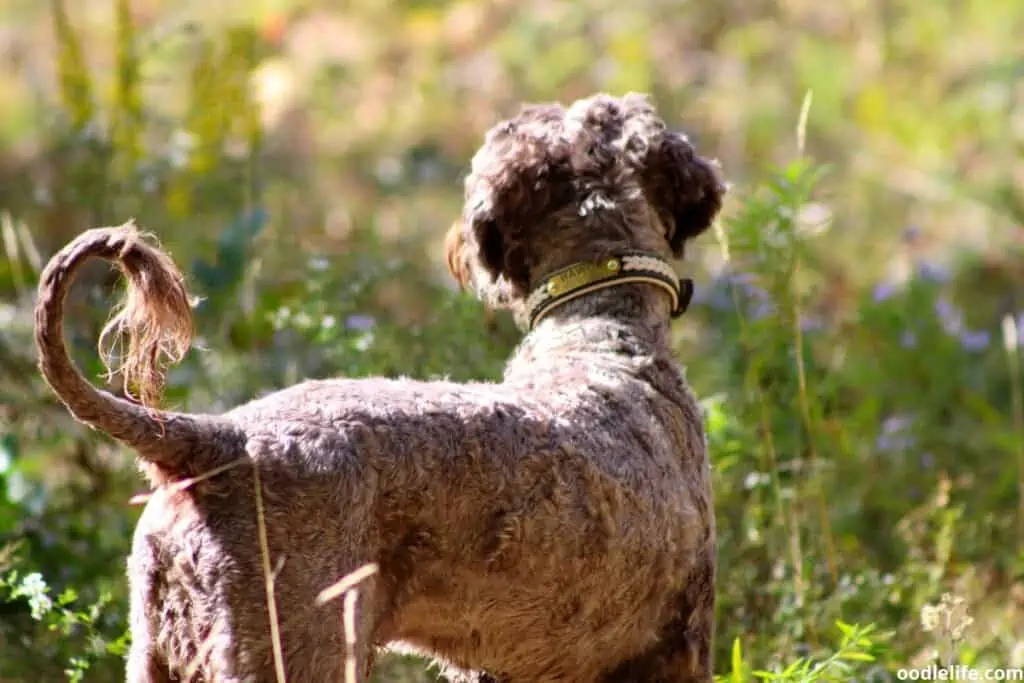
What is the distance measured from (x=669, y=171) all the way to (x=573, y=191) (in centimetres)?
28

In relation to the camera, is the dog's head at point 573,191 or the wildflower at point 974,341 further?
the wildflower at point 974,341

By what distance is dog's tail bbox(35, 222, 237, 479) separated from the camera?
2609mm

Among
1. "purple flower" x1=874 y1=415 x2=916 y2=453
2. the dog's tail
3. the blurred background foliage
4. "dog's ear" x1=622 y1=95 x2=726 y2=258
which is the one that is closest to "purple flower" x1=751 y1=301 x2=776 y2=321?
the blurred background foliage

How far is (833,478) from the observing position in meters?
5.54

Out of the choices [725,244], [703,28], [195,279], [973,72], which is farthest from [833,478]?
[703,28]

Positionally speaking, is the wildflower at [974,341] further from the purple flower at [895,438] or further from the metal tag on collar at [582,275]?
the metal tag on collar at [582,275]

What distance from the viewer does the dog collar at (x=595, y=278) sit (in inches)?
148

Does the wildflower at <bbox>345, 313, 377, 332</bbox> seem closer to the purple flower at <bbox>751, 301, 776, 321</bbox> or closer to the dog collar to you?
the dog collar

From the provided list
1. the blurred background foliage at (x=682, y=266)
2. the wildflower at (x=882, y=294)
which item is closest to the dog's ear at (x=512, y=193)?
the blurred background foliage at (x=682, y=266)

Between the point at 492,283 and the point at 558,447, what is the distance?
37.3 inches

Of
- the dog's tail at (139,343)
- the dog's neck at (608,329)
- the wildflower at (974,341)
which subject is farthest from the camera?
the wildflower at (974,341)

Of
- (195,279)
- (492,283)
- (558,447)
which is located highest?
(195,279)

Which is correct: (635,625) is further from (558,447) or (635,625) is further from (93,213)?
(93,213)

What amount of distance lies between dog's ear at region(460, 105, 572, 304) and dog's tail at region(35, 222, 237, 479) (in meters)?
1.17
